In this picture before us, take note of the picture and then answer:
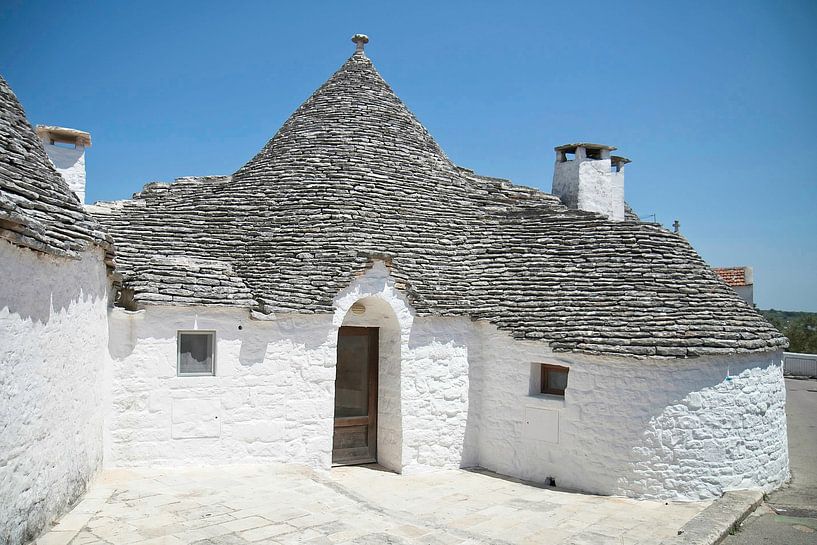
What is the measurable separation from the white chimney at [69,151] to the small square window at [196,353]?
14.1ft

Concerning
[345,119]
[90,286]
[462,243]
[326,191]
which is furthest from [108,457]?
[345,119]

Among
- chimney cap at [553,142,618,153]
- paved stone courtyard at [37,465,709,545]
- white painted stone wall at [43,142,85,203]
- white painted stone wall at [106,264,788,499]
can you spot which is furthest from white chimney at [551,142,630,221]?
white painted stone wall at [43,142,85,203]

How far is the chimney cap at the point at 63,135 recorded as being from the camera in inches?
475

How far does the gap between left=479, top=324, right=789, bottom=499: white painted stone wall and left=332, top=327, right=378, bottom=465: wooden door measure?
238cm

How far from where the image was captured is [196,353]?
31.3 feet

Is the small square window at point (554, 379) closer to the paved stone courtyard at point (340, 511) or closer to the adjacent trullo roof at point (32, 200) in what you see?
the paved stone courtyard at point (340, 511)

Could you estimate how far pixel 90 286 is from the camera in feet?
25.4

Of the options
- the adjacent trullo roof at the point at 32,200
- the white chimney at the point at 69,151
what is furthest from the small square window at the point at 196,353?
the white chimney at the point at 69,151

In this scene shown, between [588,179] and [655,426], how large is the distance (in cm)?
706

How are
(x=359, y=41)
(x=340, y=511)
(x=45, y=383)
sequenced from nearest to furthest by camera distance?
(x=45, y=383)
(x=340, y=511)
(x=359, y=41)

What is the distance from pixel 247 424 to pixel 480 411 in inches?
148

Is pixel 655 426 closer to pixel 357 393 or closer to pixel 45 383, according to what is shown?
pixel 357 393

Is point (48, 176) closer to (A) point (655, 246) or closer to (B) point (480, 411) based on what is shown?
(B) point (480, 411)

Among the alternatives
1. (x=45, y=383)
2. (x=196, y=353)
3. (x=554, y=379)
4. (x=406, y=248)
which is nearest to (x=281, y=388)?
(x=196, y=353)
